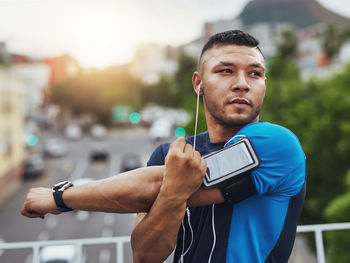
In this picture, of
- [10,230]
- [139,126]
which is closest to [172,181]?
[10,230]

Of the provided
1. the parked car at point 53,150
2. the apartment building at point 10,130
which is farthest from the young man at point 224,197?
the parked car at point 53,150

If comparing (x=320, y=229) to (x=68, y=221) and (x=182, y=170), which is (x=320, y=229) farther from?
(x=68, y=221)

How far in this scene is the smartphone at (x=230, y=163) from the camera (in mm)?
1108

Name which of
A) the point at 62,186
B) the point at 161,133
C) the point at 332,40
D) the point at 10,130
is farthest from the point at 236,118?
the point at 161,133

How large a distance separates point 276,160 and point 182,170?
32cm

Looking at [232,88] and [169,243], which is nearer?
[169,243]

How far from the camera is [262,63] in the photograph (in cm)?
137

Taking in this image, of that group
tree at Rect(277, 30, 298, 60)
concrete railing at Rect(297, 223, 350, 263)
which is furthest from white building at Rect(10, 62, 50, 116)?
concrete railing at Rect(297, 223, 350, 263)

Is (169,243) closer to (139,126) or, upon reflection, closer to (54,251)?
(54,251)

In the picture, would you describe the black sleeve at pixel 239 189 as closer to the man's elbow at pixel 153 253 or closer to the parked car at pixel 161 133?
the man's elbow at pixel 153 253

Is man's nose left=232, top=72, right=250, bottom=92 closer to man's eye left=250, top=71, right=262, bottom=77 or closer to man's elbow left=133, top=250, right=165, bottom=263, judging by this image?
man's eye left=250, top=71, right=262, bottom=77

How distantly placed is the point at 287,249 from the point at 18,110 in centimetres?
3606

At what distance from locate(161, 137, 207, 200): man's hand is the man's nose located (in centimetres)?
36

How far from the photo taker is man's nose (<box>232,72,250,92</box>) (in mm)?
1307
